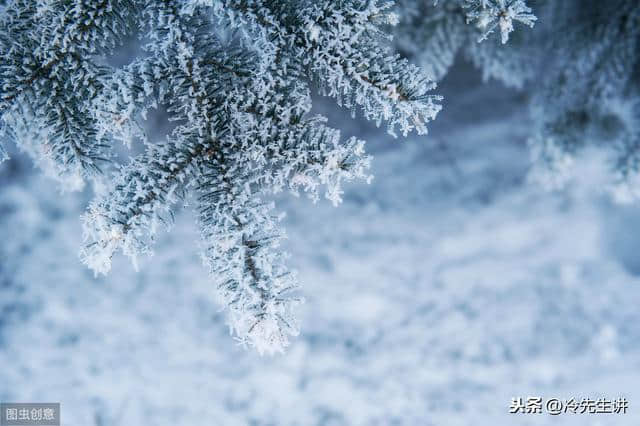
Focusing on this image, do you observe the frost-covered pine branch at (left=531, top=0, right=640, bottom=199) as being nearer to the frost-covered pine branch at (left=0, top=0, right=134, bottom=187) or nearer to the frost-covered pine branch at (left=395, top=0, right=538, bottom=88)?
the frost-covered pine branch at (left=395, top=0, right=538, bottom=88)

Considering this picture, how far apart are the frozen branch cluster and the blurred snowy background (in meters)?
0.96

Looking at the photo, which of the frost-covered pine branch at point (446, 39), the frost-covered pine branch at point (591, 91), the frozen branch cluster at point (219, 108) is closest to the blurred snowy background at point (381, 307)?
the frost-covered pine branch at point (591, 91)

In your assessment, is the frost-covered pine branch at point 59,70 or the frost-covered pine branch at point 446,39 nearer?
the frost-covered pine branch at point 59,70


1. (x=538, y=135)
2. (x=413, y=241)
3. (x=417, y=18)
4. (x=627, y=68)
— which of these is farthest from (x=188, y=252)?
(x=627, y=68)

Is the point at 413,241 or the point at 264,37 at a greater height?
the point at 413,241

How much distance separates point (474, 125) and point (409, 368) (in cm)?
111

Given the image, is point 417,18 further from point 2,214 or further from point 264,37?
point 2,214

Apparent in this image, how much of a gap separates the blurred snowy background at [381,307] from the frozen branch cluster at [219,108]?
3.16ft

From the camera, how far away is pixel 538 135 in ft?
4.40

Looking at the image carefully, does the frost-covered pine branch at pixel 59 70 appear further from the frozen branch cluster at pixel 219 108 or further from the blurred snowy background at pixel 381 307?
the blurred snowy background at pixel 381 307

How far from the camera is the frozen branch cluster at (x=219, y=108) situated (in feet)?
2.34

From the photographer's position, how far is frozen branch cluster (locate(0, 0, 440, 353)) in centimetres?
71

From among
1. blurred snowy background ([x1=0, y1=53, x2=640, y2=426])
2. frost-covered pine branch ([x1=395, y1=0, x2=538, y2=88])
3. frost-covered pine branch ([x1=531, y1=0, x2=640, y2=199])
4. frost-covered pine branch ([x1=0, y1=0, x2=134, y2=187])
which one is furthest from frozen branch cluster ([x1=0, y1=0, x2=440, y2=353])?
blurred snowy background ([x1=0, y1=53, x2=640, y2=426])

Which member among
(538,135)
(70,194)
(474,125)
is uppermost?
(474,125)
